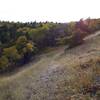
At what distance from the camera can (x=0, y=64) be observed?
5216 centimetres

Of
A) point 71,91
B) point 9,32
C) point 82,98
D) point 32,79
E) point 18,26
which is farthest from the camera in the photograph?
point 18,26

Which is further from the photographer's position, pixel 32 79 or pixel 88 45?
pixel 88 45

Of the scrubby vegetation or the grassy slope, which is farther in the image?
the scrubby vegetation

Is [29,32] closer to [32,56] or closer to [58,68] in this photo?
[32,56]

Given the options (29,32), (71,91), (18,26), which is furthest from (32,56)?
(71,91)

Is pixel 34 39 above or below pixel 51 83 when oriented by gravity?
above

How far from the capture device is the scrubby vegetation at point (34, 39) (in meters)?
53.3

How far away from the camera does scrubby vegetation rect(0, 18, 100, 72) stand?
53.3 meters

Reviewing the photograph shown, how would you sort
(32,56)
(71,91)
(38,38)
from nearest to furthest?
(71,91) < (32,56) < (38,38)

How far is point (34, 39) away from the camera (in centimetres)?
6253

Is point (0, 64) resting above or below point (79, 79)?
below

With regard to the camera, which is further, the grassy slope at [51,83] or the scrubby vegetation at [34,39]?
the scrubby vegetation at [34,39]

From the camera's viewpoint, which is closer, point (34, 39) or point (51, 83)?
point (51, 83)

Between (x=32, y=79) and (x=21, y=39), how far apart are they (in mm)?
23421
